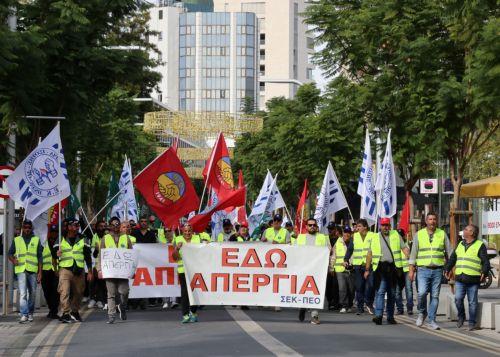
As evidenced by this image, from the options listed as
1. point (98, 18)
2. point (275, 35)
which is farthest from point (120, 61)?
point (275, 35)

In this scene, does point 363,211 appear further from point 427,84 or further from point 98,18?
point 98,18

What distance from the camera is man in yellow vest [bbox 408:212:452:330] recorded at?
20.1 metres

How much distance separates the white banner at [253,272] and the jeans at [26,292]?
9.53 ft

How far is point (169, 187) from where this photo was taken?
2259cm

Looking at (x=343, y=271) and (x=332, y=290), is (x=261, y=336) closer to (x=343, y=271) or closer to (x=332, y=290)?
(x=343, y=271)

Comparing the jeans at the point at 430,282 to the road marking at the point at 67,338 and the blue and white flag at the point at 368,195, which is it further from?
the road marking at the point at 67,338

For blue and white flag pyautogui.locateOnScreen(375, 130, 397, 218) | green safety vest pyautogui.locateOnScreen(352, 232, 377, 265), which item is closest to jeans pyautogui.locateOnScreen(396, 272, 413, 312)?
green safety vest pyautogui.locateOnScreen(352, 232, 377, 265)

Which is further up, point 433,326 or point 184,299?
point 184,299

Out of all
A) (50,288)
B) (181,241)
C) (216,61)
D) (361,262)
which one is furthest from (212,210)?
(216,61)

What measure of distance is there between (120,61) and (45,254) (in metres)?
7.91

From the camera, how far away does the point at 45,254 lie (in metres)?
22.5

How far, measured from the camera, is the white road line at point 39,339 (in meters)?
16.1

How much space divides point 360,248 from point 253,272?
12.0 ft

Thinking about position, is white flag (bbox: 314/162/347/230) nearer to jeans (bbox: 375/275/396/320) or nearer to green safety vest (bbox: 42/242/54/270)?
jeans (bbox: 375/275/396/320)
